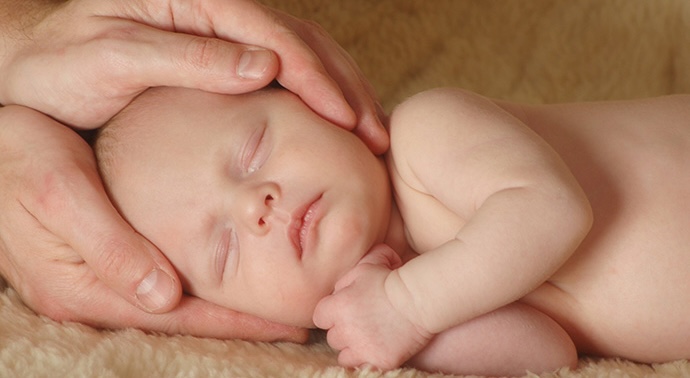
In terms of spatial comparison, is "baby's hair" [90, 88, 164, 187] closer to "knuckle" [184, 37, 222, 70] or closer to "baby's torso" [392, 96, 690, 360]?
"knuckle" [184, 37, 222, 70]

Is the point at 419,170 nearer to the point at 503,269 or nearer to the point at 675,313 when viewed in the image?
the point at 503,269

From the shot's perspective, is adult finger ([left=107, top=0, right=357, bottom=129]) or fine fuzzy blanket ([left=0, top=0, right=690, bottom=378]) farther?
fine fuzzy blanket ([left=0, top=0, right=690, bottom=378])

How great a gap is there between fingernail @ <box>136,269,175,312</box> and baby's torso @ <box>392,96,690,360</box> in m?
0.36

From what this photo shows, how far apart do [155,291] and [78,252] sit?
0.12 meters

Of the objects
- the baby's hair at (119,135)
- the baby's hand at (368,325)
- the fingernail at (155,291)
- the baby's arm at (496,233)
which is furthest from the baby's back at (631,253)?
the baby's hair at (119,135)

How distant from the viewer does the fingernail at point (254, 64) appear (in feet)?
4.35

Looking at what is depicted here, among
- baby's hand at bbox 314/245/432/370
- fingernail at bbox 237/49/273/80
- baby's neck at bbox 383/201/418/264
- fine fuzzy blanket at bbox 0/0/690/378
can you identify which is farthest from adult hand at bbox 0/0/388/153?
fine fuzzy blanket at bbox 0/0/690/378

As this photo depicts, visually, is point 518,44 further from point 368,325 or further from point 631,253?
point 368,325

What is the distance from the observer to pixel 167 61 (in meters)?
1.34

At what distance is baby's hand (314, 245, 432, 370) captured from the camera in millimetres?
1186

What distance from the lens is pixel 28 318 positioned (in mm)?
1339

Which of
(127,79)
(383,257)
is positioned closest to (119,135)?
(127,79)

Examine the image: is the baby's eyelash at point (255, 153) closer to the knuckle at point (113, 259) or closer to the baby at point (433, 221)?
the baby at point (433, 221)

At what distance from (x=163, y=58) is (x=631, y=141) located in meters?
0.67
